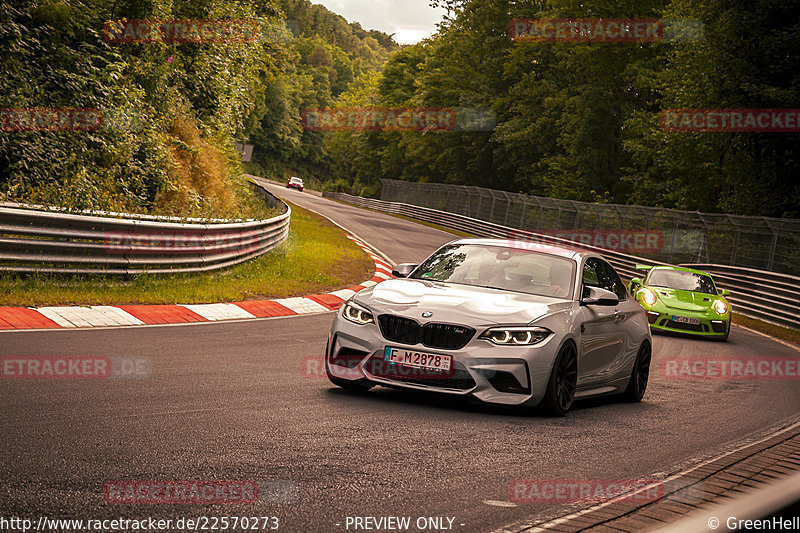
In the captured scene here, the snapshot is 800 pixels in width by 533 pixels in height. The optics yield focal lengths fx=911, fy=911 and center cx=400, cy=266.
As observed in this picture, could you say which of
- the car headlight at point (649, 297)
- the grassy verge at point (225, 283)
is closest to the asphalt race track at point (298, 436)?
the grassy verge at point (225, 283)

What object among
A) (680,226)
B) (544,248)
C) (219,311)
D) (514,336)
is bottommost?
(219,311)

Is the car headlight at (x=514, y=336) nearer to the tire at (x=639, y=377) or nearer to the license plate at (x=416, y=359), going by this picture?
the license plate at (x=416, y=359)

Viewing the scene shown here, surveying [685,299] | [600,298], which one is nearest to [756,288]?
[685,299]

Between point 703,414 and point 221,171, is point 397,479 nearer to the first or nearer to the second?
point 703,414

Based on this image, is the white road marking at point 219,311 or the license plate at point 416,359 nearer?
the license plate at point 416,359

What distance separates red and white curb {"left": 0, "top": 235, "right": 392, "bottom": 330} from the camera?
10375mm

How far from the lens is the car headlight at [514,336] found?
7344 millimetres

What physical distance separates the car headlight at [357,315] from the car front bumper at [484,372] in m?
0.18

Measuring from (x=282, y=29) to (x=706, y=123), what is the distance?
16.9 metres

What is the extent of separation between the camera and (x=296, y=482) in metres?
4.80

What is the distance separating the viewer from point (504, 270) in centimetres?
870

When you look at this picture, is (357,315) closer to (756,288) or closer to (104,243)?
(104,243)

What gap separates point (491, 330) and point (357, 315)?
3.94ft

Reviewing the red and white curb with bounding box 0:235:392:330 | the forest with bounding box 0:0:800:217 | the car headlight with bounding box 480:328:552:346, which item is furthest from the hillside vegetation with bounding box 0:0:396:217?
the car headlight with bounding box 480:328:552:346
